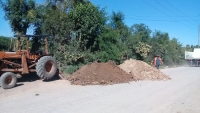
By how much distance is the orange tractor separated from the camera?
10391 mm

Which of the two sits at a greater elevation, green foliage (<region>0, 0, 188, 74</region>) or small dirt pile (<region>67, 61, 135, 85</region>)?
green foliage (<region>0, 0, 188, 74</region>)

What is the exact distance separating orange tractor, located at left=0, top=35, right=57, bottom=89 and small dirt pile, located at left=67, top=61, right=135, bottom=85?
4.73 feet

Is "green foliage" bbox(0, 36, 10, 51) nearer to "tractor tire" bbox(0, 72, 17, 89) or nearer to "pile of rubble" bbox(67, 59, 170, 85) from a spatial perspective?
"pile of rubble" bbox(67, 59, 170, 85)

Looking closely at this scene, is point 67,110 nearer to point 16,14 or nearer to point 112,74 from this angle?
point 112,74

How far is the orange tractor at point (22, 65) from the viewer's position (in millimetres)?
10391

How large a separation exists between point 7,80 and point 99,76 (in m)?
4.99

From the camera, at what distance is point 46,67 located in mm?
12305

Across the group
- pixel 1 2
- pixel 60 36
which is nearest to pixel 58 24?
pixel 60 36

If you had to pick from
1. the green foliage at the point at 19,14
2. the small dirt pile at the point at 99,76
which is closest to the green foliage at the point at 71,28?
the green foliage at the point at 19,14

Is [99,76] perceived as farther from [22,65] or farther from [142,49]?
[142,49]

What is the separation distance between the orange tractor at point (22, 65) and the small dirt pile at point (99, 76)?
1440 mm

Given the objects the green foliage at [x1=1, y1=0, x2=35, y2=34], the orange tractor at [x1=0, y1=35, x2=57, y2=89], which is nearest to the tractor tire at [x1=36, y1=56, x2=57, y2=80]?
the orange tractor at [x1=0, y1=35, x2=57, y2=89]

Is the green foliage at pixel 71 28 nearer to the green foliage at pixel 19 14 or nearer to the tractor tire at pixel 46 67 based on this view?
the green foliage at pixel 19 14

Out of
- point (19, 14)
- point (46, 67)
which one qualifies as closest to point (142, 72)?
point (46, 67)
